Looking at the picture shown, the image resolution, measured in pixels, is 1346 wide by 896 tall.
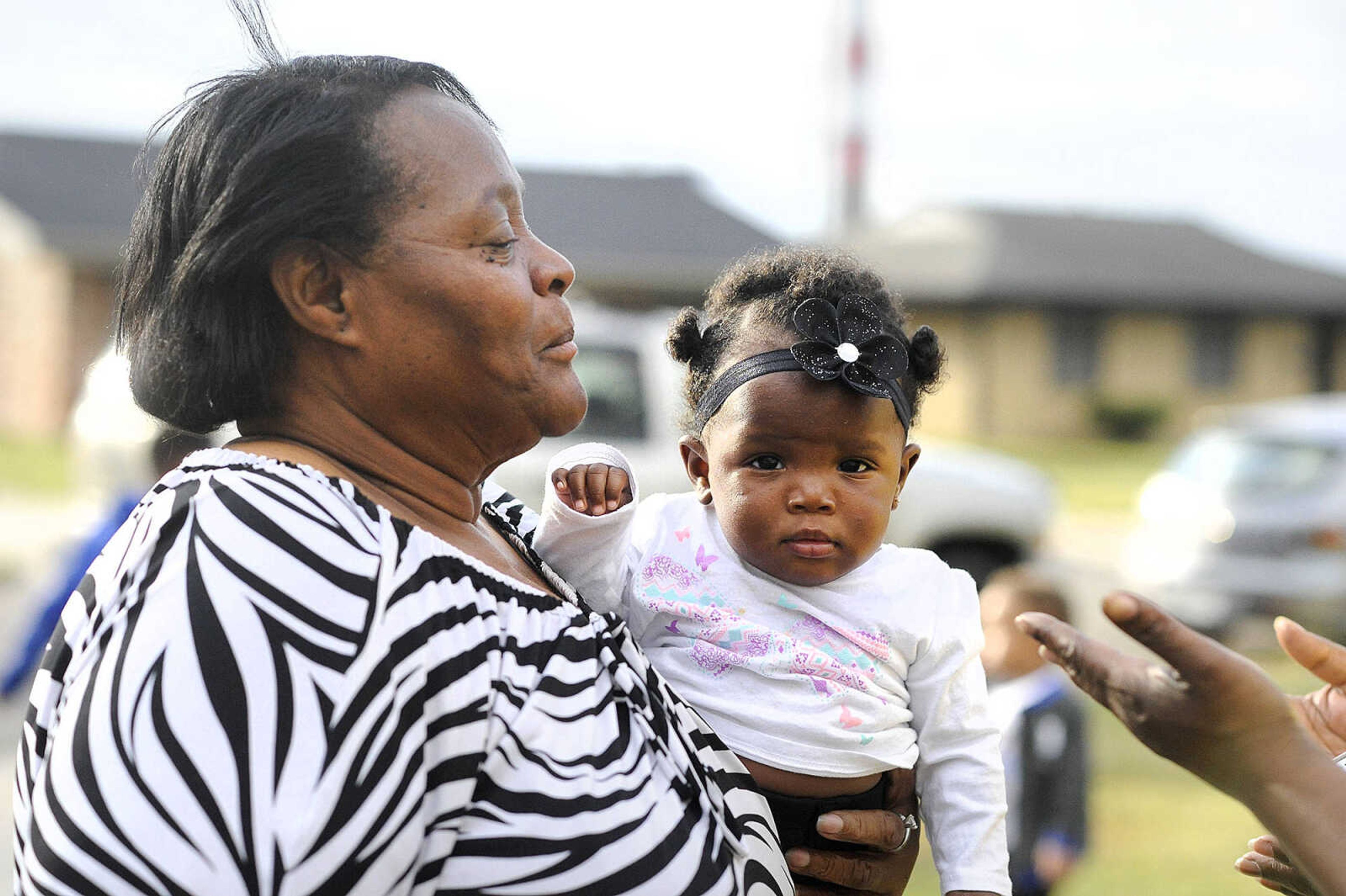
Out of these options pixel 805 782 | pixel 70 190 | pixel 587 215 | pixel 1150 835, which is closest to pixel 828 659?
pixel 805 782

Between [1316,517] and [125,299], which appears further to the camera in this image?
[1316,517]

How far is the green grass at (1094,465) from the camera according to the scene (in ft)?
73.6

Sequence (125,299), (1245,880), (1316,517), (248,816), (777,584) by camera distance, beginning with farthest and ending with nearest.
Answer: (1316,517) < (1245,880) < (777,584) < (125,299) < (248,816)

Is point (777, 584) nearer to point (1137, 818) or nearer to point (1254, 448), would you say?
point (1137, 818)

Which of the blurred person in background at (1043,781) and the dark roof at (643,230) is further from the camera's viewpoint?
the dark roof at (643,230)

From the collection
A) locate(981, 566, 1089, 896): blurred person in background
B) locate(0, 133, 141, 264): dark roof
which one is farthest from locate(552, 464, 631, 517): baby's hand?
locate(0, 133, 141, 264): dark roof

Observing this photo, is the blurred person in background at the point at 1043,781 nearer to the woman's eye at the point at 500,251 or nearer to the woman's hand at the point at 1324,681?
the woman's hand at the point at 1324,681

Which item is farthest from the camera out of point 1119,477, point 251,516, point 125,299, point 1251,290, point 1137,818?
point 1251,290

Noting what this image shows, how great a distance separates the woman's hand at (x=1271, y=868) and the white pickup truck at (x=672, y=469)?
581 cm

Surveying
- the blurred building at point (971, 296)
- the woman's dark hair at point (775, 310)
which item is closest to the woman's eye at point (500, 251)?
the woman's dark hair at point (775, 310)

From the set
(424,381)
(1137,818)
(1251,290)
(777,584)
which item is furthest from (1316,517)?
(1251,290)

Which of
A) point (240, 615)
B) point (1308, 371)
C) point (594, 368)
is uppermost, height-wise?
point (240, 615)

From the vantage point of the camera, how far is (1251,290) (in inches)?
1342

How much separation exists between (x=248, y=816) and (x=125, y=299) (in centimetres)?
84
